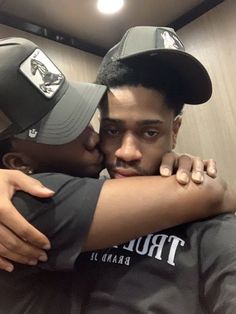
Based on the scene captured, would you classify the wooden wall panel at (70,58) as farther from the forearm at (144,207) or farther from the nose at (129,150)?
the forearm at (144,207)

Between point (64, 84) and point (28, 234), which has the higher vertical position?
point (64, 84)

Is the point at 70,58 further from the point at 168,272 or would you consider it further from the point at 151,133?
the point at 168,272

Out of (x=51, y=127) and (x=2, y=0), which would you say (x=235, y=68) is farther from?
(x=51, y=127)

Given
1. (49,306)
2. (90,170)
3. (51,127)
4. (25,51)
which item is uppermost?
(25,51)

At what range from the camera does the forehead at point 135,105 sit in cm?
71

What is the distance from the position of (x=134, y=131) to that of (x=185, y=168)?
130 mm

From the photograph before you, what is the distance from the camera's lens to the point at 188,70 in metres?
0.76

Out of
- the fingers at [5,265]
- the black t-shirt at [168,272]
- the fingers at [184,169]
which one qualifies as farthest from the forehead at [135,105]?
the fingers at [5,265]

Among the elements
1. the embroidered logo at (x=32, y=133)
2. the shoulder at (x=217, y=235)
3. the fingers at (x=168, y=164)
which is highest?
the embroidered logo at (x=32, y=133)

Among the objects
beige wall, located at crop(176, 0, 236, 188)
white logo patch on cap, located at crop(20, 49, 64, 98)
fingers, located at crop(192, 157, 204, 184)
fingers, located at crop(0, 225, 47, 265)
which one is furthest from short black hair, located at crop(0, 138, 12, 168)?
beige wall, located at crop(176, 0, 236, 188)

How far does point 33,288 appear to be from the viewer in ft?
2.00

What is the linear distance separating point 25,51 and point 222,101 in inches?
39.1

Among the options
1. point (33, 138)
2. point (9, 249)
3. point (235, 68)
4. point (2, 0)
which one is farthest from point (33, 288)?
point (235, 68)

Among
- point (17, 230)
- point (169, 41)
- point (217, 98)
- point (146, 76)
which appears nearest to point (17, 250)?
point (17, 230)
